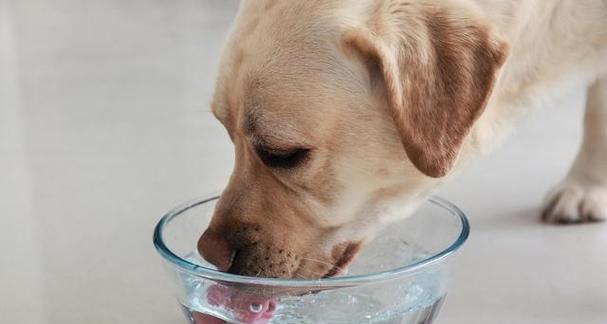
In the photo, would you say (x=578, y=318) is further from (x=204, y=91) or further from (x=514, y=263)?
(x=204, y=91)

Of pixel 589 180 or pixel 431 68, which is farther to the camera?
pixel 589 180

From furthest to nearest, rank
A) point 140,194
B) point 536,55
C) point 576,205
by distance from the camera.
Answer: point 140,194 → point 576,205 → point 536,55

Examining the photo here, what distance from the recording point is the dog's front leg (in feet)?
6.21

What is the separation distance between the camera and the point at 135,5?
16.9 ft

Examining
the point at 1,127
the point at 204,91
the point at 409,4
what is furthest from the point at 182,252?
the point at 204,91

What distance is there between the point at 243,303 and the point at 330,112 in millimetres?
294

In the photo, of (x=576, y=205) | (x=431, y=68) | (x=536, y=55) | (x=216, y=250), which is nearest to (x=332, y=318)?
(x=216, y=250)

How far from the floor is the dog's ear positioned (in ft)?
1.18

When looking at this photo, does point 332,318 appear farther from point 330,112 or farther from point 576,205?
point 576,205

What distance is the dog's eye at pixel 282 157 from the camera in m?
1.25

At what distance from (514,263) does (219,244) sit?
67 cm

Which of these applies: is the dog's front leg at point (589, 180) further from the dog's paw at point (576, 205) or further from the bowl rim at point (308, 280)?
the bowl rim at point (308, 280)

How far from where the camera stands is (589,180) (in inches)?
77.1

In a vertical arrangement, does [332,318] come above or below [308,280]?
below
